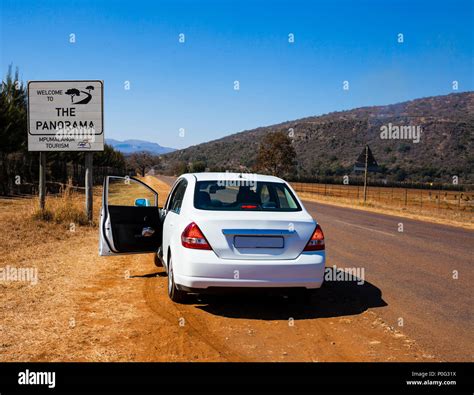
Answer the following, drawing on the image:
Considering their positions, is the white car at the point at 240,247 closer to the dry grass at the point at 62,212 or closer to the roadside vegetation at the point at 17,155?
the dry grass at the point at 62,212

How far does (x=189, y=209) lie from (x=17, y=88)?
102 feet

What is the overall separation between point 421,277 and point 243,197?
367cm

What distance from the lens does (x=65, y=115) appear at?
49.2 ft

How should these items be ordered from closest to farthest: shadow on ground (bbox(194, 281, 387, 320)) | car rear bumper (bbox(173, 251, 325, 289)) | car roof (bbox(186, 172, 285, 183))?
1. car rear bumper (bbox(173, 251, 325, 289))
2. shadow on ground (bbox(194, 281, 387, 320))
3. car roof (bbox(186, 172, 285, 183))

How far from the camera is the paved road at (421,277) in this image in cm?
541

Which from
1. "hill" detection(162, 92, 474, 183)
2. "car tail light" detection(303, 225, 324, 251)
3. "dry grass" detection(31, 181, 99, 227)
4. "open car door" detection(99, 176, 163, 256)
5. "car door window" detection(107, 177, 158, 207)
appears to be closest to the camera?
"car tail light" detection(303, 225, 324, 251)

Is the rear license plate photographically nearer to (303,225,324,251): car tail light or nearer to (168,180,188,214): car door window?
(303,225,324,251): car tail light

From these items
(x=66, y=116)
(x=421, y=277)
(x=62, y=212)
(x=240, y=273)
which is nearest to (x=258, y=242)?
(x=240, y=273)

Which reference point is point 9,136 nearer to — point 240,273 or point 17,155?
point 17,155

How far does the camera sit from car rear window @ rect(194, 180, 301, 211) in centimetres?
623

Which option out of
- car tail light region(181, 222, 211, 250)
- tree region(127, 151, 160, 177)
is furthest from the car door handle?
tree region(127, 151, 160, 177)

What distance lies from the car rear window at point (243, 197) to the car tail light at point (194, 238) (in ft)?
1.28
